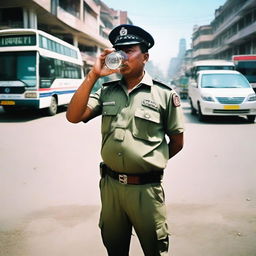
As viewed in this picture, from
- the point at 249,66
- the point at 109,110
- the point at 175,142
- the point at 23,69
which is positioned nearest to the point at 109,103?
the point at 109,110

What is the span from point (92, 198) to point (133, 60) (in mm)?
2285

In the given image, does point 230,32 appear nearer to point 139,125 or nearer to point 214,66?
point 214,66

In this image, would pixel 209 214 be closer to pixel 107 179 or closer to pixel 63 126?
pixel 107 179

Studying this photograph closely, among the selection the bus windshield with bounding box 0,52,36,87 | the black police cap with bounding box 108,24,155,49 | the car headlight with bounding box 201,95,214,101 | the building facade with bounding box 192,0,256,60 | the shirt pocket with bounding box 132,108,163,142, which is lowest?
the shirt pocket with bounding box 132,108,163,142

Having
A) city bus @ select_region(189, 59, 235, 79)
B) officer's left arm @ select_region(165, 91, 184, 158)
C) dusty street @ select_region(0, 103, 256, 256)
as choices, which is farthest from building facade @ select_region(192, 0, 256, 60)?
officer's left arm @ select_region(165, 91, 184, 158)

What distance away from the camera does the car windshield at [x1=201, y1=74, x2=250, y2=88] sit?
10.1 metres

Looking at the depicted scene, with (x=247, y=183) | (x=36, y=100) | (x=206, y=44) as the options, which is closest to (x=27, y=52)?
(x=36, y=100)

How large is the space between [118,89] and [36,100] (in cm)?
904

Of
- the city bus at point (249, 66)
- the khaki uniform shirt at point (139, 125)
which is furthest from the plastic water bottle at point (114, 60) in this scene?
the city bus at point (249, 66)

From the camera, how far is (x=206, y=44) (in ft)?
224

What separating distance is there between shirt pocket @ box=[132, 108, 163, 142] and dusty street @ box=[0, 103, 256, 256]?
1.23 metres

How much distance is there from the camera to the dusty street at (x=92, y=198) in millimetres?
2582

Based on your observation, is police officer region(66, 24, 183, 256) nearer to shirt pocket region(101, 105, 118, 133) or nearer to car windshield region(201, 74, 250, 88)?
shirt pocket region(101, 105, 118, 133)

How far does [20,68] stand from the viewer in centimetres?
1046
